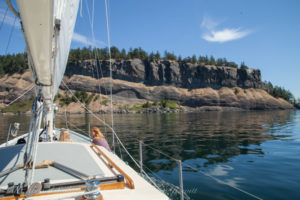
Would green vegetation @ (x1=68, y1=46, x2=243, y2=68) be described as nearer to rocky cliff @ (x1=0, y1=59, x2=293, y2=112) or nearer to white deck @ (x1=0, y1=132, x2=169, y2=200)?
rocky cliff @ (x1=0, y1=59, x2=293, y2=112)

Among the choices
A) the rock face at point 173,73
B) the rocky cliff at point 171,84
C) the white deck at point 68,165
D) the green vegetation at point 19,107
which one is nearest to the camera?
the white deck at point 68,165

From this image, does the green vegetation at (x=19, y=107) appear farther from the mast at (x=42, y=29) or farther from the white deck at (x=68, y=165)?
the mast at (x=42, y=29)

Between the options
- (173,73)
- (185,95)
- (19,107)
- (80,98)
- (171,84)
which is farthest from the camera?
(173,73)

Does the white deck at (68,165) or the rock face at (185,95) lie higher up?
the rock face at (185,95)

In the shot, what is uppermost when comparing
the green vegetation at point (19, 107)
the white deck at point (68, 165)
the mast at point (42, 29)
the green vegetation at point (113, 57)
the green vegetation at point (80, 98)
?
the green vegetation at point (113, 57)

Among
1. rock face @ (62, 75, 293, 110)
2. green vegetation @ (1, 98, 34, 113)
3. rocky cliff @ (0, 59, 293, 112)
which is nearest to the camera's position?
green vegetation @ (1, 98, 34, 113)

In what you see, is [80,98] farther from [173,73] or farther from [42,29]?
[42,29]

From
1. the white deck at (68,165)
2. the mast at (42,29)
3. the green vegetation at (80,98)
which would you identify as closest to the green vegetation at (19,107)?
the green vegetation at (80,98)

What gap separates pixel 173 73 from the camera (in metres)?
104

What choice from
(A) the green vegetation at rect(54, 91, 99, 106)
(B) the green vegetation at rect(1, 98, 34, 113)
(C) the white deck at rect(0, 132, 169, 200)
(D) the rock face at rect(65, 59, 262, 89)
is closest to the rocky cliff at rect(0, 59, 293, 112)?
(D) the rock face at rect(65, 59, 262, 89)

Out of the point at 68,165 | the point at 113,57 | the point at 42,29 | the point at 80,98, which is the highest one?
the point at 113,57

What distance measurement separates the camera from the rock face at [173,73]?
100375 mm

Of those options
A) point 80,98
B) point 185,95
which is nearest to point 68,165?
point 80,98

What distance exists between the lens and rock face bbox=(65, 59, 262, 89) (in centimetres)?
10038
